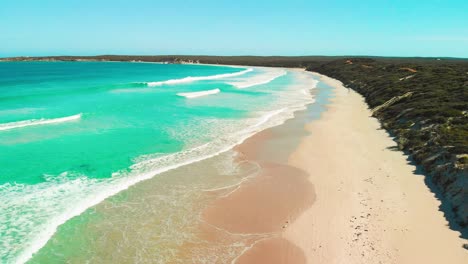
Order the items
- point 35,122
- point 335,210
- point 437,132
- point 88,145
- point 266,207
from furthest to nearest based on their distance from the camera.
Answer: point 35,122 → point 88,145 → point 437,132 → point 266,207 → point 335,210

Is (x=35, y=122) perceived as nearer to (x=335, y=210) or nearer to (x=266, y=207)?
(x=266, y=207)

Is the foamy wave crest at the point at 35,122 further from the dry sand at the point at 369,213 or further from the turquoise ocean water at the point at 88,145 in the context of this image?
the dry sand at the point at 369,213

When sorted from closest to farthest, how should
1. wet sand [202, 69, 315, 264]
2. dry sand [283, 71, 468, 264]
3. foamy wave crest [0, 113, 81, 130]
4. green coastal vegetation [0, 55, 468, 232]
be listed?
dry sand [283, 71, 468, 264] < wet sand [202, 69, 315, 264] < green coastal vegetation [0, 55, 468, 232] < foamy wave crest [0, 113, 81, 130]

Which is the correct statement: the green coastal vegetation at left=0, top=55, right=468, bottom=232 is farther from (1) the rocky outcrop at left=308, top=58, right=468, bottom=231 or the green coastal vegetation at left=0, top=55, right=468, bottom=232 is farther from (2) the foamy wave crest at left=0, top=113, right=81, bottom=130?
(2) the foamy wave crest at left=0, top=113, right=81, bottom=130

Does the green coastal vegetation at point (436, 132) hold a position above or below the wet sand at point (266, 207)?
above

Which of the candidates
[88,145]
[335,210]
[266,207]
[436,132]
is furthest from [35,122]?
[436,132]

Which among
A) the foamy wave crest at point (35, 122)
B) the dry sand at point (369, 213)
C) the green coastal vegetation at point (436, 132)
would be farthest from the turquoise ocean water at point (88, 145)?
the green coastal vegetation at point (436, 132)

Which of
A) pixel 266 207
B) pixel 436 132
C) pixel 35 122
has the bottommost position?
pixel 266 207

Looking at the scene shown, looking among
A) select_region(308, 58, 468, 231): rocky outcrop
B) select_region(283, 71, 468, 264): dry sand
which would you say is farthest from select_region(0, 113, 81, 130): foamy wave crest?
select_region(308, 58, 468, 231): rocky outcrop

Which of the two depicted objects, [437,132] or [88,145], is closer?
[437,132]
